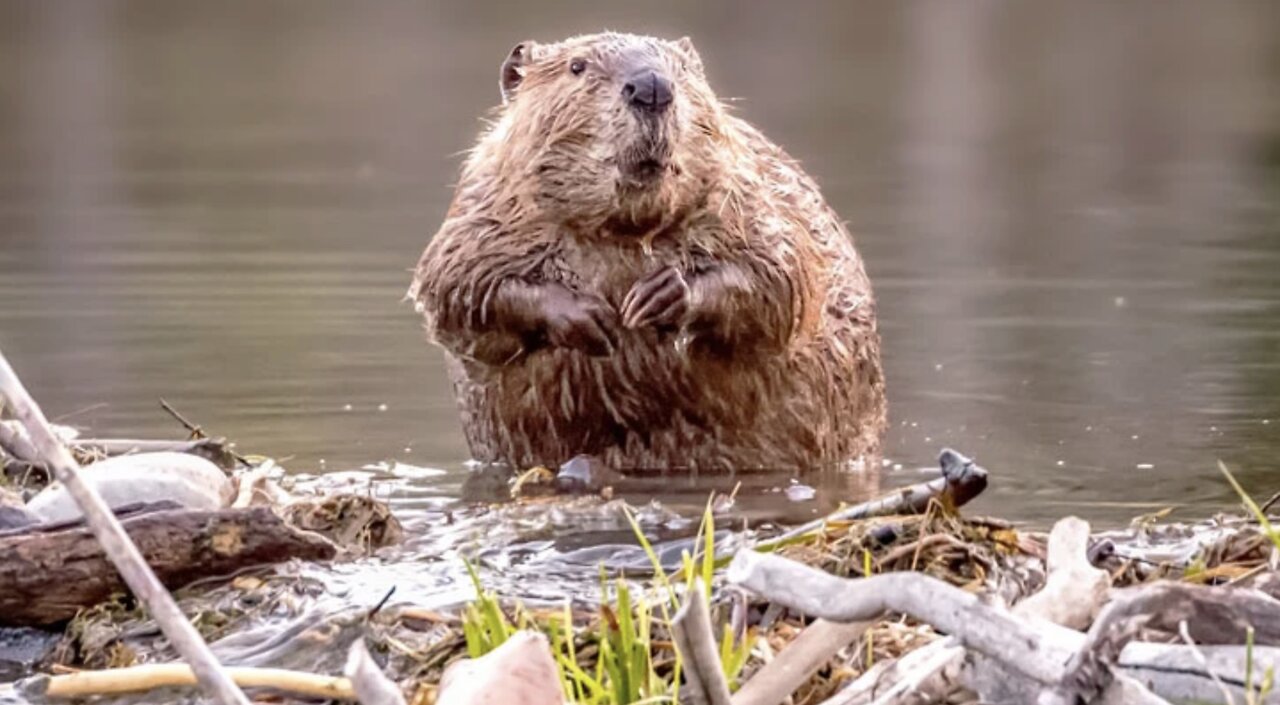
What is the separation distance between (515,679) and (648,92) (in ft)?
6.33

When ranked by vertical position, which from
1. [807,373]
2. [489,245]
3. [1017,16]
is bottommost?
[1017,16]

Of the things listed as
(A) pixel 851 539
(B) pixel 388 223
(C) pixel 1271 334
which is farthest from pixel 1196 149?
(A) pixel 851 539

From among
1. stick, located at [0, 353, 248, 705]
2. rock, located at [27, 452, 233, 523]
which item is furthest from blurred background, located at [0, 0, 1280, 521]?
stick, located at [0, 353, 248, 705]

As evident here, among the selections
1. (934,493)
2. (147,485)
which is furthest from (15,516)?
(934,493)

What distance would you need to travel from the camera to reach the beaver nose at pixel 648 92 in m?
4.33

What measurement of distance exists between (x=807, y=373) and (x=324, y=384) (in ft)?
5.72

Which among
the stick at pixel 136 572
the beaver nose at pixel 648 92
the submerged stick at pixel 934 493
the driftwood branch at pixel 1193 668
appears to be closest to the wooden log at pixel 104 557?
the submerged stick at pixel 934 493

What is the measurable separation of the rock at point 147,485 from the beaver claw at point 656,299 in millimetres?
886

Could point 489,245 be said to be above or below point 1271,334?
above

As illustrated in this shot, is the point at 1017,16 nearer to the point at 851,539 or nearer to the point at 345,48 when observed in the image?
the point at 345,48

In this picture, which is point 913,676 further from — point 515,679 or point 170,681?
point 170,681

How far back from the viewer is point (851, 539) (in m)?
3.32

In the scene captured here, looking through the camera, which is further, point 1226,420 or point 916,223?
point 916,223

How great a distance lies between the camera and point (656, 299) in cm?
464
